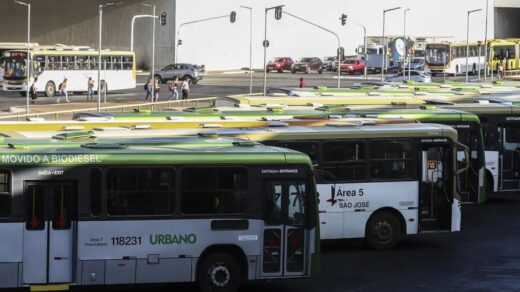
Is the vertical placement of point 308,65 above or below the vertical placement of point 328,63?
below

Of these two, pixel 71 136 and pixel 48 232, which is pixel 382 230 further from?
pixel 48 232

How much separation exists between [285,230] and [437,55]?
7736 centimetres

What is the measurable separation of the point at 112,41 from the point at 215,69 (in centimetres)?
1179

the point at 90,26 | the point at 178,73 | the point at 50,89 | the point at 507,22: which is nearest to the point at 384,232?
the point at 50,89

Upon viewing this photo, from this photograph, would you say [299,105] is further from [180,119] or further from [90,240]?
[90,240]

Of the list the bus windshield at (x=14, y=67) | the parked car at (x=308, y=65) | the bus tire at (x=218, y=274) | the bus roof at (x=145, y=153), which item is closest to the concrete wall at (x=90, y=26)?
the parked car at (x=308, y=65)

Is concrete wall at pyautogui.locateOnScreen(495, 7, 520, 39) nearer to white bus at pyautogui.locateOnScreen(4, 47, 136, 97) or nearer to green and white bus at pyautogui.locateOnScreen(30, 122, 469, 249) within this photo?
white bus at pyautogui.locateOnScreen(4, 47, 136, 97)

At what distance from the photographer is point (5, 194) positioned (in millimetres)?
14508

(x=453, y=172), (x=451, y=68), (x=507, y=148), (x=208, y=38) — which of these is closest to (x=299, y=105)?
(x=507, y=148)

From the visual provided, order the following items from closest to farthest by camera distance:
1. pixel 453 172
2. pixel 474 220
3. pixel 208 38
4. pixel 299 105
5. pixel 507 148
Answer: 1. pixel 453 172
2. pixel 474 220
3. pixel 507 148
4. pixel 299 105
5. pixel 208 38

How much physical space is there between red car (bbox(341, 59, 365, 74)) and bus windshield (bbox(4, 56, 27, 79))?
39582 mm

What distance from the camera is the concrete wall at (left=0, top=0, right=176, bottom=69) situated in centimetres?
9381

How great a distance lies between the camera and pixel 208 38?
9962 cm

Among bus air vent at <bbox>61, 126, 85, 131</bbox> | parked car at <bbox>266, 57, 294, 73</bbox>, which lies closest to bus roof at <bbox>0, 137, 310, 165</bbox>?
bus air vent at <bbox>61, 126, 85, 131</bbox>
